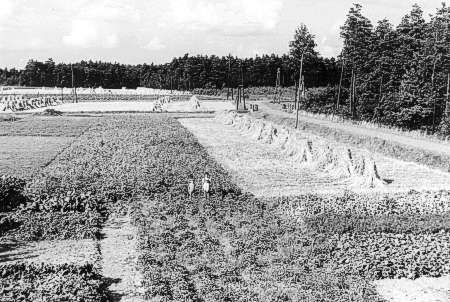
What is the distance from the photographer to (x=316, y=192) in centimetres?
2841

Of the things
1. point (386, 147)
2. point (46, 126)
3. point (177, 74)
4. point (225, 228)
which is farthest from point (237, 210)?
point (177, 74)

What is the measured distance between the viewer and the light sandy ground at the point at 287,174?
29.7 metres

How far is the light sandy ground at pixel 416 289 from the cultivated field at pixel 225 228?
0.06m

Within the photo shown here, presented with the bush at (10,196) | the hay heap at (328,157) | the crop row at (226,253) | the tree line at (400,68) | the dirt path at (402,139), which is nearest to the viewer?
the crop row at (226,253)

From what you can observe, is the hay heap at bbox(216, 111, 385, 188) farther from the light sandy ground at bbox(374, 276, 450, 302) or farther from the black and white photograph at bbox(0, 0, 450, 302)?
the light sandy ground at bbox(374, 276, 450, 302)

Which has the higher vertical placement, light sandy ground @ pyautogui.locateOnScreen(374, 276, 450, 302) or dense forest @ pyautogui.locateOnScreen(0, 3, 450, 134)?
dense forest @ pyautogui.locateOnScreen(0, 3, 450, 134)

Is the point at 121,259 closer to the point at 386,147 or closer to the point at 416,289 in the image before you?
the point at 416,289

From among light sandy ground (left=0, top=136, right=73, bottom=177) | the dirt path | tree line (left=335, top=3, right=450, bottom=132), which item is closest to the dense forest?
tree line (left=335, top=3, right=450, bottom=132)

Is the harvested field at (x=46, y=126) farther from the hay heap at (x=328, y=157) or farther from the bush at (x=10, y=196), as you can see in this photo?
the bush at (x=10, y=196)

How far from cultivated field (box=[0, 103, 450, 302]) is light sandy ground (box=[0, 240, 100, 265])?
68 mm

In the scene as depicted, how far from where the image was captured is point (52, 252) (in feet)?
61.8

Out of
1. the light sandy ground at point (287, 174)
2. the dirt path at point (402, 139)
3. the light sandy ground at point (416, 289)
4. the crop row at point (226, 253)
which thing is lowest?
the light sandy ground at point (416, 289)

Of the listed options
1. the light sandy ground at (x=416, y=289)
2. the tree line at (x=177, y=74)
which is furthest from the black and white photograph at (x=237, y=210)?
the tree line at (x=177, y=74)

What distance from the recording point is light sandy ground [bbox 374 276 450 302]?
1547 cm
